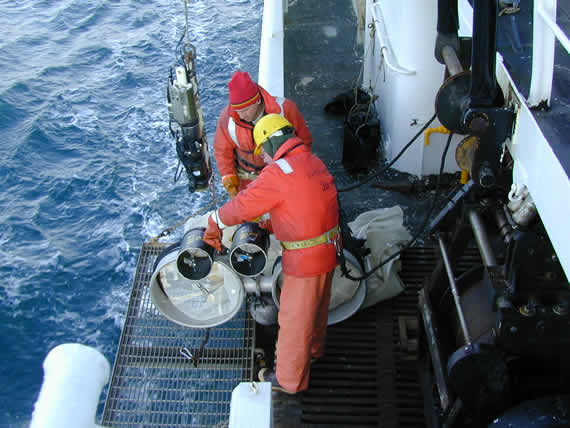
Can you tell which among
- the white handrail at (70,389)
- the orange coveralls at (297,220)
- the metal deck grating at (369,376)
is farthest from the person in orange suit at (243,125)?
the white handrail at (70,389)

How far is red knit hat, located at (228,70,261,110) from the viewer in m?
3.72

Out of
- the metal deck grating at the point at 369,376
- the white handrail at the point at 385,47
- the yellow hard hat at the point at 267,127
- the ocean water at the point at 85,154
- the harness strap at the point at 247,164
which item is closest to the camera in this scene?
the yellow hard hat at the point at 267,127

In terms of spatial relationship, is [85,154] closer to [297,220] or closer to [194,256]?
[194,256]

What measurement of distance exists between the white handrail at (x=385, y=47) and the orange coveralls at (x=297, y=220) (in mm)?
2089

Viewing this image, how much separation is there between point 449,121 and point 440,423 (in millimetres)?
1662

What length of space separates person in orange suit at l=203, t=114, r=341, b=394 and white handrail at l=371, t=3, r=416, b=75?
204cm

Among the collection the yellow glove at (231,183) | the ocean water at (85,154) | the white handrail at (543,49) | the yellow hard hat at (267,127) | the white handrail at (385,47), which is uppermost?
the white handrail at (543,49)

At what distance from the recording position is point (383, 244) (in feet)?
14.2

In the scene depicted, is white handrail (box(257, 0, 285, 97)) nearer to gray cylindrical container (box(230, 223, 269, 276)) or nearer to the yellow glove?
the yellow glove

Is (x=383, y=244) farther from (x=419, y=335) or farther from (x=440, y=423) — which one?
(x=440, y=423)

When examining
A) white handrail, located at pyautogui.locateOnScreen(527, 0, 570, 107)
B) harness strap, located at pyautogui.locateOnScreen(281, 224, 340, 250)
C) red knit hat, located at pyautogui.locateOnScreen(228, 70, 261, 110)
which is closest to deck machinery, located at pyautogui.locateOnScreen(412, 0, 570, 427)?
white handrail, located at pyautogui.locateOnScreen(527, 0, 570, 107)

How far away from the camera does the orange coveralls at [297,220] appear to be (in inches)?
120

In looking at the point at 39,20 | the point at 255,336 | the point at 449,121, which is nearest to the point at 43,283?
the point at 255,336

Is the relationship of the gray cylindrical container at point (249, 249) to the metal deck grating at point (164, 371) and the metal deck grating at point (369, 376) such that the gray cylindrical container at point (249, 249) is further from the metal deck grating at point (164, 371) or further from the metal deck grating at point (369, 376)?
the metal deck grating at point (369, 376)
